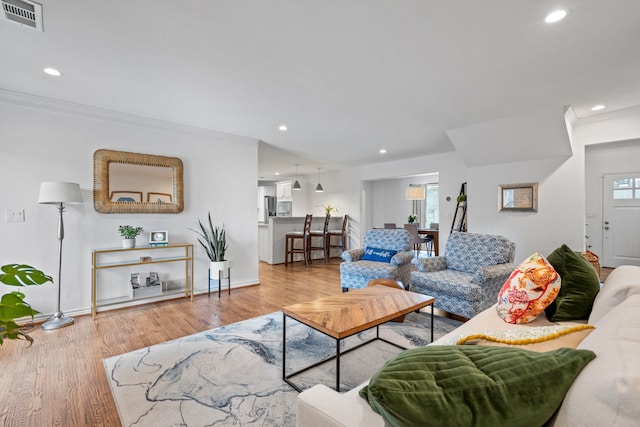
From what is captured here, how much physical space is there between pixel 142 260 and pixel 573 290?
417 cm

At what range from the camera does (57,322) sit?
3.06 m

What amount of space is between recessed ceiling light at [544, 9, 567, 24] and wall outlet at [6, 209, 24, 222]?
4946mm

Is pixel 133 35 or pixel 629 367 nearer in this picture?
pixel 629 367

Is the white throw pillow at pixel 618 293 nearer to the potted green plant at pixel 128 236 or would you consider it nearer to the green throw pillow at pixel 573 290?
the green throw pillow at pixel 573 290

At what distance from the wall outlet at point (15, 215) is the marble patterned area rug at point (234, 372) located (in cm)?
202

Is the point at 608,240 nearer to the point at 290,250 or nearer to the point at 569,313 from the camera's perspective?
the point at 569,313

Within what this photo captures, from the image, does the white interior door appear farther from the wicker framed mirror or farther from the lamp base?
the lamp base

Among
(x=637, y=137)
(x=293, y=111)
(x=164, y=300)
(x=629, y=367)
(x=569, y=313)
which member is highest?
(x=293, y=111)

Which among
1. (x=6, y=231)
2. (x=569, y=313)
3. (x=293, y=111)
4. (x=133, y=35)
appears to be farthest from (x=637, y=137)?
(x=6, y=231)

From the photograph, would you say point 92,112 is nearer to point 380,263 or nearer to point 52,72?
point 52,72

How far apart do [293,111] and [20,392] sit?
131 inches

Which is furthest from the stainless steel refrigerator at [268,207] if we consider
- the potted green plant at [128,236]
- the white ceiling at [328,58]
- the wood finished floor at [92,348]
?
the potted green plant at [128,236]

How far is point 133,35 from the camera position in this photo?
6.77ft

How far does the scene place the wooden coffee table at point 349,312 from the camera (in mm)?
1811
